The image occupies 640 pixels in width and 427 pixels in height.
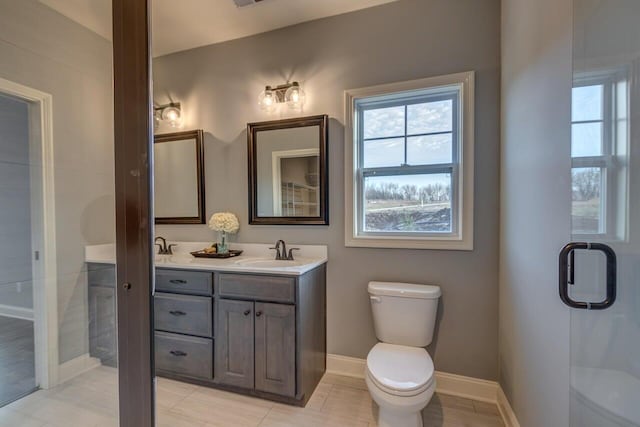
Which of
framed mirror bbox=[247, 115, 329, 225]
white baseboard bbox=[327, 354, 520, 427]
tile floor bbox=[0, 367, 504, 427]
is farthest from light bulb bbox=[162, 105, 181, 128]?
white baseboard bbox=[327, 354, 520, 427]

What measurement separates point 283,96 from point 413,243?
1.53 meters

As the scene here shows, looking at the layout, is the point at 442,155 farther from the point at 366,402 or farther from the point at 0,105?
the point at 0,105

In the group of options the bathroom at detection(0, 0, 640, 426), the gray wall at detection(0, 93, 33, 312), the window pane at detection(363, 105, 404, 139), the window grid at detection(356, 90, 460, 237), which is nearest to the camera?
the bathroom at detection(0, 0, 640, 426)

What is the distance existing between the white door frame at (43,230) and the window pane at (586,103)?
7.53 feet

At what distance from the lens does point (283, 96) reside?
84.8 inches

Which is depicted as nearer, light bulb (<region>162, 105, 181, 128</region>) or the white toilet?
the white toilet

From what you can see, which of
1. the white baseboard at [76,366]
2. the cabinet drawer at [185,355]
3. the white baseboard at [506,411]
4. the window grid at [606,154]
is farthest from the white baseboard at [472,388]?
the white baseboard at [76,366]

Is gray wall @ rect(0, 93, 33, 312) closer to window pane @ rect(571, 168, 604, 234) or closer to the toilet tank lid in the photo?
the toilet tank lid

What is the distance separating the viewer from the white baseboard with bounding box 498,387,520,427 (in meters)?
1.44

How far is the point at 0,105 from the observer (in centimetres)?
136

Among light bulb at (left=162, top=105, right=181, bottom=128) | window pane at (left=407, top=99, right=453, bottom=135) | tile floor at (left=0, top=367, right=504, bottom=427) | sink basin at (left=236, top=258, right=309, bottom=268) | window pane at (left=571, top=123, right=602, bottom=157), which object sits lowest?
tile floor at (left=0, top=367, right=504, bottom=427)

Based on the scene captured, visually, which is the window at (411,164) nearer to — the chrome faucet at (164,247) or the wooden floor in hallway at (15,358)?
the chrome faucet at (164,247)

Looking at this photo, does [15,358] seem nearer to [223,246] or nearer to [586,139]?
[223,246]

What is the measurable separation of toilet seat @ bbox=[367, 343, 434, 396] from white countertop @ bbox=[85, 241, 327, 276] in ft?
2.18
